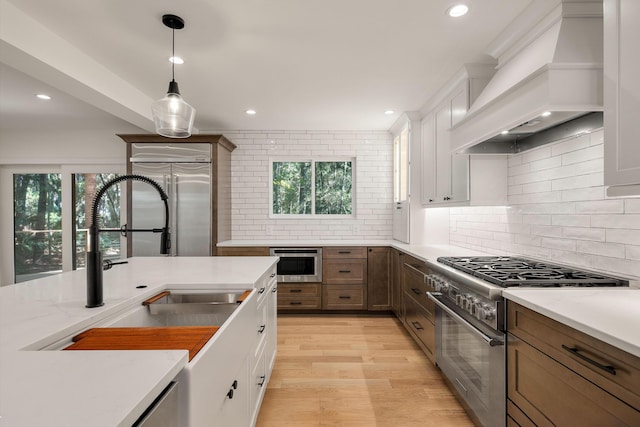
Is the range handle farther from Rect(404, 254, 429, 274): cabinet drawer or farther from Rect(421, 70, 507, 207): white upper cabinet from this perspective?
Rect(421, 70, 507, 207): white upper cabinet

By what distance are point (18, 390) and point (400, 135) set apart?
410 cm

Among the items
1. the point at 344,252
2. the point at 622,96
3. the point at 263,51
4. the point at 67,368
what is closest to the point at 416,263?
the point at 344,252

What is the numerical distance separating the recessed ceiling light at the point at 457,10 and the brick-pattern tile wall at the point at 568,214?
41.2 inches

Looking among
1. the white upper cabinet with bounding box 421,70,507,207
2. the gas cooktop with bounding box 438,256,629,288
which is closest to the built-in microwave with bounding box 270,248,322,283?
the white upper cabinet with bounding box 421,70,507,207

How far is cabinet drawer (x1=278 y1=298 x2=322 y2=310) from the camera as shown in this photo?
3.88 m

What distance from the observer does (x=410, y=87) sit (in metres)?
2.97

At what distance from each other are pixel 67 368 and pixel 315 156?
4.01 meters

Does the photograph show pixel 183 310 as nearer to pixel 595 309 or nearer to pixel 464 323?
pixel 464 323

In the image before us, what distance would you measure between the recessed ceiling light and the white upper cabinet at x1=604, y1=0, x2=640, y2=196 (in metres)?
→ 0.72

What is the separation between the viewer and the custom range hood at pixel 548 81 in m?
1.46

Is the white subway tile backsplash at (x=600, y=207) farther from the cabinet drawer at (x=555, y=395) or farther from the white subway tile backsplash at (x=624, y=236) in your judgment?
the cabinet drawer at (x=555, y=395)

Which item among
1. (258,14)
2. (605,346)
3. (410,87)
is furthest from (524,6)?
(605,346)

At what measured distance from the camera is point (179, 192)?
384 centimetres

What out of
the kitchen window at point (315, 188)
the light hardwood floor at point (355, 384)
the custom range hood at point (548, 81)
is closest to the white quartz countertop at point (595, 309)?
the custom range hood at point (548, 81)
